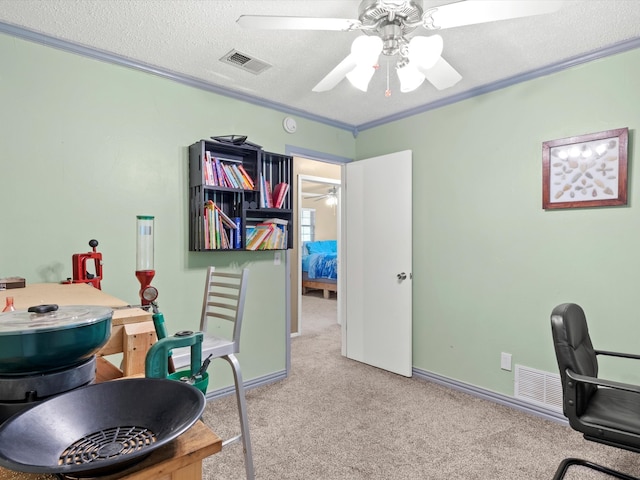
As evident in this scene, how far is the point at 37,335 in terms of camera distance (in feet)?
2.12

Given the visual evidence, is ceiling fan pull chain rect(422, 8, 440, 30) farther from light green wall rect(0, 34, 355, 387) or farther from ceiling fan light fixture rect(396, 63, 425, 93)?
light green wall rect(0, 34, 355, 387)

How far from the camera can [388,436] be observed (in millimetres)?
2238

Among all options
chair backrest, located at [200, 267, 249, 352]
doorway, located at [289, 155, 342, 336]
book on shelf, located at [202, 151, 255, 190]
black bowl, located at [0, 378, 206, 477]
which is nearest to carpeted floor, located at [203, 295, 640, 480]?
chair backrest, located at [200, 267, 249, 352]

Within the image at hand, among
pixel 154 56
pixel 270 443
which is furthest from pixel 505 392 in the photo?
pixel 154 56

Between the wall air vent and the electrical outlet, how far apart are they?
64 millimetres

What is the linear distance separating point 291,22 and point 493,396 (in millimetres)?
2786

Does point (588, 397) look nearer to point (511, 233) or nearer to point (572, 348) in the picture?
point (572, 348)

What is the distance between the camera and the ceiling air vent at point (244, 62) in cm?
229

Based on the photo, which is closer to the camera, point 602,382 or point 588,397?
point 602,382

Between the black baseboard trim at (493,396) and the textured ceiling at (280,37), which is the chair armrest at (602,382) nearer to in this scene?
the black baseboard trim at (493,396)

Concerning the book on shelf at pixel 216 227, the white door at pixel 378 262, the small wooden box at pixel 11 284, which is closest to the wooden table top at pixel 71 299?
the small wooden box at pixel 11 284

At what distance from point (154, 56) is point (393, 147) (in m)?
2.08

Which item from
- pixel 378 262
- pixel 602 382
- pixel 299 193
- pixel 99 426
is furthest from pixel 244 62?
pixel 602 382

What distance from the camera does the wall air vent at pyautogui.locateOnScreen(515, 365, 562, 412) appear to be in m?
2.41
